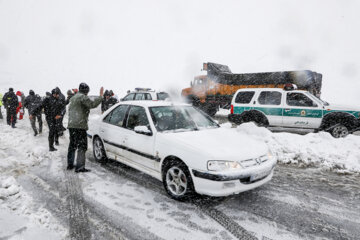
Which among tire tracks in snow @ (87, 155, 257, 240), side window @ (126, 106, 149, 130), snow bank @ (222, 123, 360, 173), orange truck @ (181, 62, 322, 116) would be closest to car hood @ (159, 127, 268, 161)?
side window @ (126, 106, 149, 130)

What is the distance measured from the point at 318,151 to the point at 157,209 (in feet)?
14.6

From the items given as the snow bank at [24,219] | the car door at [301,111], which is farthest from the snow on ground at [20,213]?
the car door at [301,111]

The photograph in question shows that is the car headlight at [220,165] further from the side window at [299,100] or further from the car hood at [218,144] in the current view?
the side window at [299,100]

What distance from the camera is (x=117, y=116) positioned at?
4773 millimetres

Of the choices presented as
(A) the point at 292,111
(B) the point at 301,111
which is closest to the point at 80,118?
(A) the point at 292,111

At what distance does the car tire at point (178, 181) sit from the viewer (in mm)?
3236

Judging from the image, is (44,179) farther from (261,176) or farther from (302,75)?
(302,75)

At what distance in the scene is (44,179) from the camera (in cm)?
415

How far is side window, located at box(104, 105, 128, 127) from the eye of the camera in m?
A: 4.61

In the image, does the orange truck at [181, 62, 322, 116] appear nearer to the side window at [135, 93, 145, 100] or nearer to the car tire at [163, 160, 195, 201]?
the side window at [135, 93, 145, 100]

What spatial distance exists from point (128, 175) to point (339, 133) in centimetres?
723

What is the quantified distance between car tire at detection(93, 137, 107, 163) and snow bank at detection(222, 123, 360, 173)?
162 inches

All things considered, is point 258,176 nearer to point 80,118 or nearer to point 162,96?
point 80,118

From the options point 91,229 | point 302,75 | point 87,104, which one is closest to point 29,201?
point 91,229
